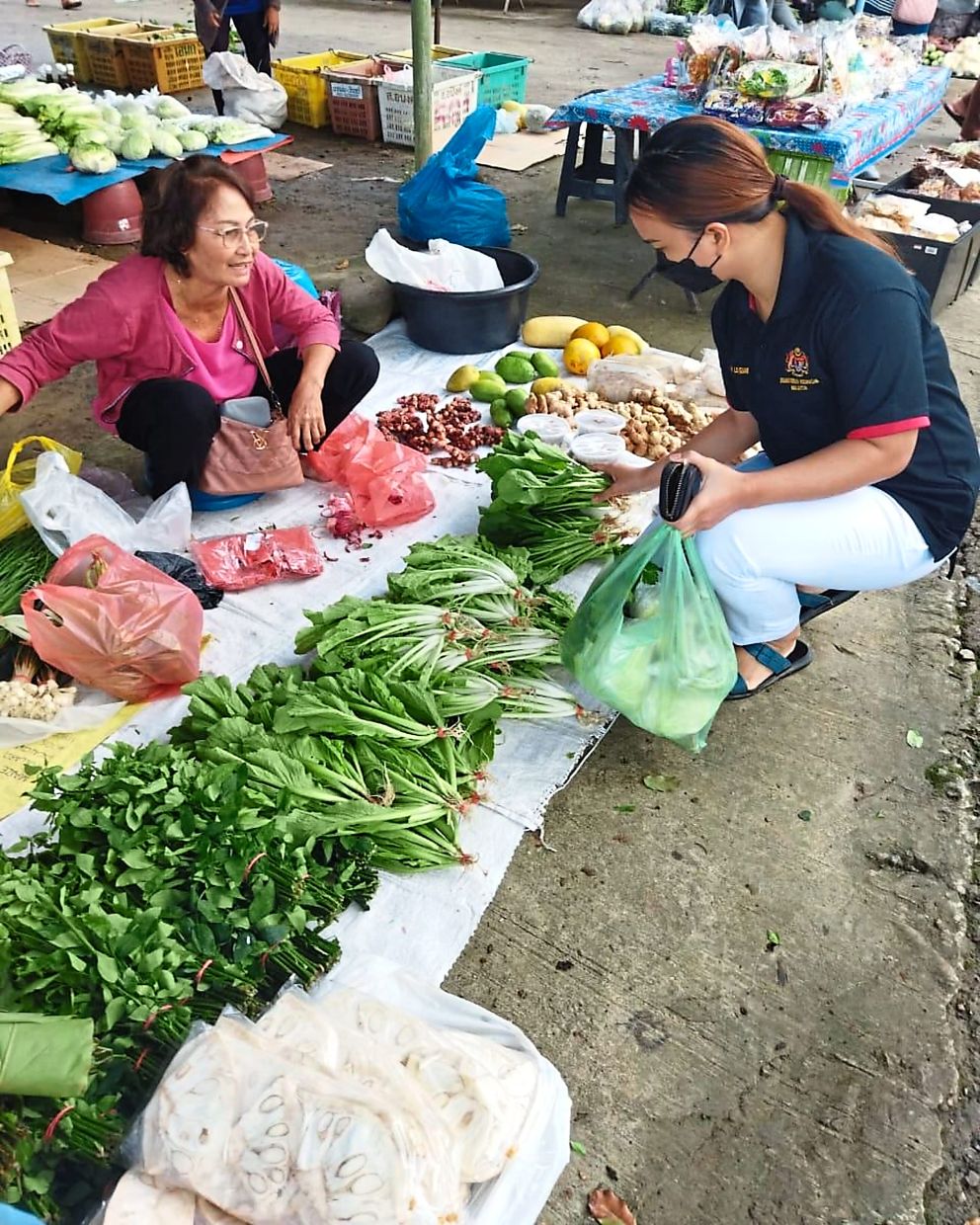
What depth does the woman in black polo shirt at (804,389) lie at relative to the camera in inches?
74.6

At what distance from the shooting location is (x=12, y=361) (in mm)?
2541

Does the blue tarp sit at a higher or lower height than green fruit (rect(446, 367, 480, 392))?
higher

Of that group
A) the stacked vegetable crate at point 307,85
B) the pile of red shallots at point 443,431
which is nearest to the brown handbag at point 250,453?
the pile of red shallots at point 443,431

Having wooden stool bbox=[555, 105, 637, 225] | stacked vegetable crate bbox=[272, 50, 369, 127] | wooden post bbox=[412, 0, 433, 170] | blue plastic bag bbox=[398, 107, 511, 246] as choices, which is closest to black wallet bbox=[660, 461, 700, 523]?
blue plastic bag bbox=[398, 107, 511, 246]

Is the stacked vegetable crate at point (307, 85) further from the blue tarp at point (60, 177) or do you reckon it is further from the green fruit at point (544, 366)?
the green fruit at point (544, 366)

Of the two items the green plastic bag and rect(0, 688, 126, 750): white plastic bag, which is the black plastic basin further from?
rect(0, 688, 126, 750): white plastic bag

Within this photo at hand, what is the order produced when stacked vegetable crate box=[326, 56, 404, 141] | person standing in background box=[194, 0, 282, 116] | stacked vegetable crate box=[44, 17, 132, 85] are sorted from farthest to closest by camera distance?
stacked vegetable crate box=[44, 17, 132, 85] < stacked vegetable crate box=[326, 56, 404, 141] < person standing in background box=[194, 0, 282, 116]

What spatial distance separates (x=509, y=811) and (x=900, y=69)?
5.57m

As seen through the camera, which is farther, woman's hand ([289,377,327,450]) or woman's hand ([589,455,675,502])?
woman's hand ([289,377,327,450])

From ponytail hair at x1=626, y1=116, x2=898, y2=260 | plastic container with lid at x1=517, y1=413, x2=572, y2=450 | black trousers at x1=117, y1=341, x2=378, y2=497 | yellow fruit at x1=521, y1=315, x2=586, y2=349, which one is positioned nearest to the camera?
ponytail hair at x1=626, y1=116, x2=898, y2=260

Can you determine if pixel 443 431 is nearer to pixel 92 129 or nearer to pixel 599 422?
pixel 599 422

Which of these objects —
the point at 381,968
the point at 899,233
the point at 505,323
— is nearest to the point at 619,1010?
the point at 381,968

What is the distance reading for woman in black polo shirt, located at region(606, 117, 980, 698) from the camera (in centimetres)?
190

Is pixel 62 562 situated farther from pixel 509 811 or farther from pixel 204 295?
pixel 509 811
